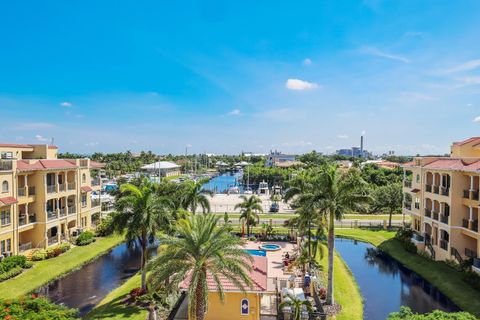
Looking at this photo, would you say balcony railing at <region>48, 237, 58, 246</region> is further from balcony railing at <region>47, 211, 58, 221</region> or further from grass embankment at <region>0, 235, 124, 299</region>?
grass embankment at <region>0, 235, 124, 299</region>

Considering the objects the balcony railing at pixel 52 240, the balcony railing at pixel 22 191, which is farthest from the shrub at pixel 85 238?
the balcony railing at pixel 22 191

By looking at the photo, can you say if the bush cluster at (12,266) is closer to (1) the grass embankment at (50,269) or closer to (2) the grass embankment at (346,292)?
(1) the grass embankment at (50,269)

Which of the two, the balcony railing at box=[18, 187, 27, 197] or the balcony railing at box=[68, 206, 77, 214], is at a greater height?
the balcony railing at box=[18, 187, 27, 197]

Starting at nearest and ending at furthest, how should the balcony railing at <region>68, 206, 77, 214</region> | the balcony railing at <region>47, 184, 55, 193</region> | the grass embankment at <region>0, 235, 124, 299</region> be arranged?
the grass embankment at <region>0, 235, 124, 299</region> → the balcony railing at <region>47, 184, 55, 193</region> → the balcony railing at <region>68, 206, 77, 214</region>

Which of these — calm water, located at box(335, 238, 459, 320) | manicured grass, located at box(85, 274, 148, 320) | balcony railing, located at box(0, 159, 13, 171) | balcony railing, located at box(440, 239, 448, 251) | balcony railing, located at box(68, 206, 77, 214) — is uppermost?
balcony railing, located at box(0, 159, 13, 171)

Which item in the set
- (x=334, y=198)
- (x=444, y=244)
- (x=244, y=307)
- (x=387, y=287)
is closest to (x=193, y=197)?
(x=244, y=307)

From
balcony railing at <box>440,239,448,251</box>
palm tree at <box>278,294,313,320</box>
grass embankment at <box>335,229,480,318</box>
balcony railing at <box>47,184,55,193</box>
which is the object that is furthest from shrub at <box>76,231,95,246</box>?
balcony railing at <box>440,239,448,251</box>

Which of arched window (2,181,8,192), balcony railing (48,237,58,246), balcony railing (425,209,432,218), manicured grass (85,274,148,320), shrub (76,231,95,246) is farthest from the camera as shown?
shrub (76,231,95,246)
